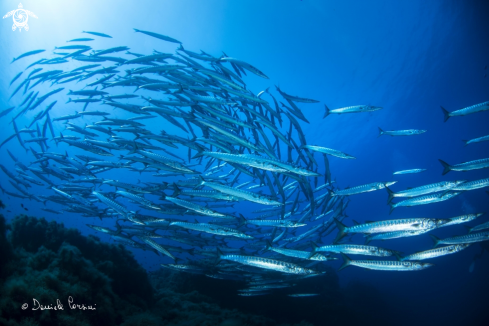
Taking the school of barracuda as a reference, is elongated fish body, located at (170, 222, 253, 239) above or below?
below

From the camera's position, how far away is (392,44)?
1995 centimetres

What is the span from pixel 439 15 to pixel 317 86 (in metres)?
10.7

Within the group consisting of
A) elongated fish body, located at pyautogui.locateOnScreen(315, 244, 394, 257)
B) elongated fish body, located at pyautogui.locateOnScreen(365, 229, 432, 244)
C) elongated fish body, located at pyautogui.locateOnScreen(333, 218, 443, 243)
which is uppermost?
elongated fish body, located at pyautogui.locateOnScreen(333, 218, 443, 243)

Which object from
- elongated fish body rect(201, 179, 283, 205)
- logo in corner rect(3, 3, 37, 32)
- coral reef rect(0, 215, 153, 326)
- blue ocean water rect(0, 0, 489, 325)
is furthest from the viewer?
logo in corner rect(3, 3, 37, 32)

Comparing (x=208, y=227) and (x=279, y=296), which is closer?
(x=208, y=227)

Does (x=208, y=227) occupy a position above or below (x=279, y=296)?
above

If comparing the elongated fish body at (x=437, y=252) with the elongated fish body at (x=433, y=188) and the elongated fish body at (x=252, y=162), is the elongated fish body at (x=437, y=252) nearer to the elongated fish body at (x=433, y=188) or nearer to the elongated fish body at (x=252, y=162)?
the elongated fish body at (x=433, y=188)

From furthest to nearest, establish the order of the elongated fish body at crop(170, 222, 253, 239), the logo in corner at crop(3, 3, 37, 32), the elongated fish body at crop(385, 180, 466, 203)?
the logo in corner at crop(3, 3, 37, 32) < the elongated fish body at crop(385, 180, 466, 203) < the elongated fish body at crop(170, 222, 253, 239)

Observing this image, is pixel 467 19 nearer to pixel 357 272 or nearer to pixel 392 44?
pixel 392 44

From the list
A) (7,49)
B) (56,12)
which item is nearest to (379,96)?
(56,12)

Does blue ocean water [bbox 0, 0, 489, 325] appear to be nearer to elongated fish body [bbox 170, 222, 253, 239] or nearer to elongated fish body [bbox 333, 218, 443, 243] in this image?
elongated fish body [bbox 170, 222, 253, 239]
